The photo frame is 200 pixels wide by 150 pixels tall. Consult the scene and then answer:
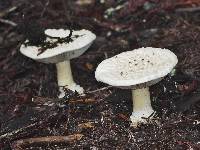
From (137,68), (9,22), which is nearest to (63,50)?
(137,68)

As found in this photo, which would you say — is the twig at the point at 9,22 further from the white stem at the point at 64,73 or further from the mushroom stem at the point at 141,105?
the mushroom stem at the point at 141,105

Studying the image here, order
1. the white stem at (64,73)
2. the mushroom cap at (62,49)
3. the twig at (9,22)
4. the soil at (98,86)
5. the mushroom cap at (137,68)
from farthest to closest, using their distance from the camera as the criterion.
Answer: the twig at (9,22) → the white stem at (64,73) → the mushroom cap at (62,49) → the soil at (98,86) → the mushroom cap at (137,68)

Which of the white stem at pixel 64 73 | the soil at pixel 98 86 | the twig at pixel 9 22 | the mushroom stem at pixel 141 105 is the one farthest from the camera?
the twig at pixel 9 22

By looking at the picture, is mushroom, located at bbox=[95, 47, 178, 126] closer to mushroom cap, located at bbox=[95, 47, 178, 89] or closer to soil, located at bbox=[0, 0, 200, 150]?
mushroom cap, located at bbox=[95, 47, 178, 89]

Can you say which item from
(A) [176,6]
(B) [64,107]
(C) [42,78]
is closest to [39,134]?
(B) [64,107]

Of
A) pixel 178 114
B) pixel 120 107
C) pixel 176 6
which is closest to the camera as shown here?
pixel 178 114

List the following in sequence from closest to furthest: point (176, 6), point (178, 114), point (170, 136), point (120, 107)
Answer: point (170, 136)
point (178, 114)
point (120, 107)
point (176, 6)

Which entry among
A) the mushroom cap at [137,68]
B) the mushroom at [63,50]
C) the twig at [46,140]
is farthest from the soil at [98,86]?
the mushroom cap at [137,68]

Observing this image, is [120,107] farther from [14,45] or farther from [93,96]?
[14,45]

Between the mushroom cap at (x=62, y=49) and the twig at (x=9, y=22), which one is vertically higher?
the mushroom cap at (x=62, y=49)
